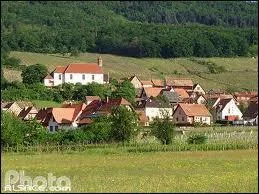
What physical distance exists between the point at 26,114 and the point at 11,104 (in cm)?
560

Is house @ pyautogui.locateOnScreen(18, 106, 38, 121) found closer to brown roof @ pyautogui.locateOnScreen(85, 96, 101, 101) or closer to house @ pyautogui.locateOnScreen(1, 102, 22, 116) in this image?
house @ pyautogui.locateOnScreen(1, 102, 22, 116)

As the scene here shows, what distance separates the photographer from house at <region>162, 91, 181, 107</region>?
81750mm

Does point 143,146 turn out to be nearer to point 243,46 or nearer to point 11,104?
point 11,104

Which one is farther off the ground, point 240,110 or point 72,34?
point 72,34

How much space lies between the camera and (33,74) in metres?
84.3

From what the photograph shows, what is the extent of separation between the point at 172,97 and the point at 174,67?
3984cm

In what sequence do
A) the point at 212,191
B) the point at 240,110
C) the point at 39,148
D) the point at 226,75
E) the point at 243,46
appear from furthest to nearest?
the point at 243,46 < the point at 226,75 < the point at 240,110 < the point at 39,148 < the point at 212,191

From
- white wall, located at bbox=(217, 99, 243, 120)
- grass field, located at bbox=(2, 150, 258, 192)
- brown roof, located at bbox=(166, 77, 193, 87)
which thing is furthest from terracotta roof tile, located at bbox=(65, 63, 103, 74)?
grass field, located at bbox=(2, 150, 258, 192)

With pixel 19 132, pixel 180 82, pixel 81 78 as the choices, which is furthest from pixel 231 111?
pixel 19 132

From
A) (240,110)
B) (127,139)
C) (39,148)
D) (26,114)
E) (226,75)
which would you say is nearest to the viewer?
(39,148)

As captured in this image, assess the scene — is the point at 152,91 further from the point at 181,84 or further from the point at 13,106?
the point at 13,106

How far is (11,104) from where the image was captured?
67.2 metres

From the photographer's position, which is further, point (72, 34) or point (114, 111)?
point (72, 34)

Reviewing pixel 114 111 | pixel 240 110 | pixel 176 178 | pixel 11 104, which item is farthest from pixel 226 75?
pixel 176 178
